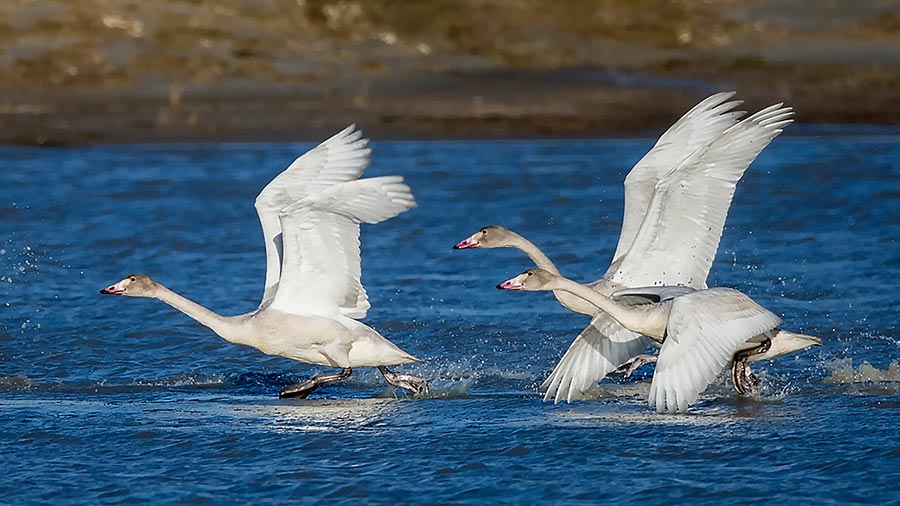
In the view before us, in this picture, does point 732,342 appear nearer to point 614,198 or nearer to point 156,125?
point 614,198

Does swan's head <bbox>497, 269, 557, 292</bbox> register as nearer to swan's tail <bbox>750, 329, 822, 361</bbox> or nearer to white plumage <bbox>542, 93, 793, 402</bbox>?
white plumage <bbox>542, 93, 793, 402</bbox>

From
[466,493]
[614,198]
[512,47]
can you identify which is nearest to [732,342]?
[466,493]

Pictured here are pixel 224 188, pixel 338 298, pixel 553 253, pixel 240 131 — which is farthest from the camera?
pixel 240 131

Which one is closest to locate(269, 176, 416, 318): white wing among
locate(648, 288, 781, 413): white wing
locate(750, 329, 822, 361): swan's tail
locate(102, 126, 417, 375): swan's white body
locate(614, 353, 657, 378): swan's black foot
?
locate(102, 126, 417, 375): swan's white body

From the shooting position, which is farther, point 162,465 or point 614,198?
point 614,198

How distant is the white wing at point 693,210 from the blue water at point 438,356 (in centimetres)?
78

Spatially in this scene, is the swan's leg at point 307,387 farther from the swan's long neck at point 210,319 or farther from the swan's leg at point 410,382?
the swan's long neck at point 210,319

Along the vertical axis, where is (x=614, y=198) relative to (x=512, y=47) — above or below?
below

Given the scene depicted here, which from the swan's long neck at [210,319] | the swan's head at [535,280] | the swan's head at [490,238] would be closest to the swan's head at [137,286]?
the swan's long neck at [210,319]

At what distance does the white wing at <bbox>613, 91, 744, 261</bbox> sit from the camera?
36.2 feet

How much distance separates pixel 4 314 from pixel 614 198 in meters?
7.12

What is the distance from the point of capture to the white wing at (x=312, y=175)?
10.2 m

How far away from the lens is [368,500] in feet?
25.3

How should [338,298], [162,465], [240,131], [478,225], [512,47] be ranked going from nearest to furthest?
1. [162,465]
2. [338,298]
3. [478,225]
4. [240,131]
5. [512,47]
